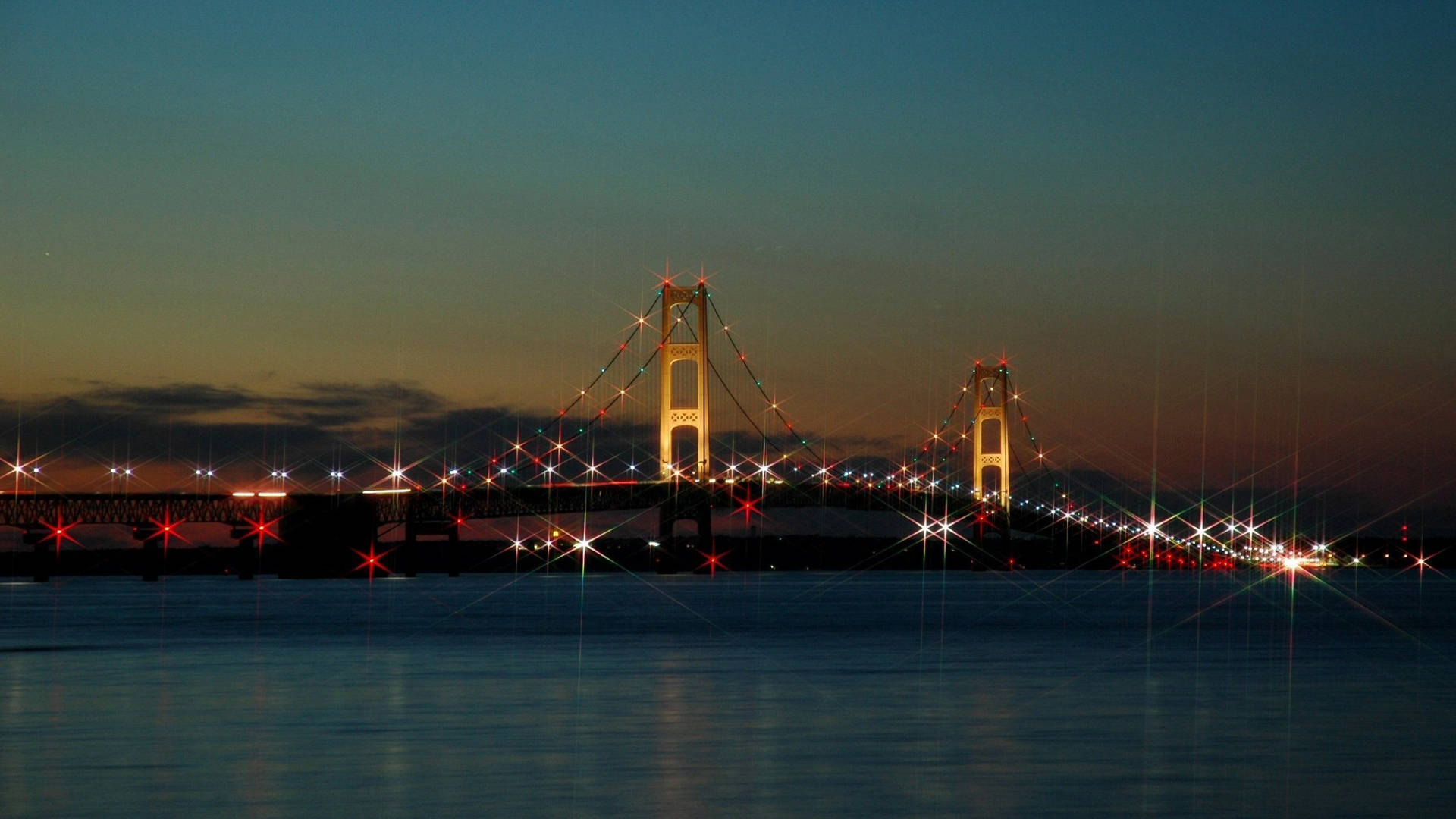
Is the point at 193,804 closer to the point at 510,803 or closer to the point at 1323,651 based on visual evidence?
the point at 510,803

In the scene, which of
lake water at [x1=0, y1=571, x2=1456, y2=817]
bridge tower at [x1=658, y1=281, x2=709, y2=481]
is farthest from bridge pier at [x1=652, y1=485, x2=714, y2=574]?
lake water at [x1=0, y1=571, x2=1456, y2=817]

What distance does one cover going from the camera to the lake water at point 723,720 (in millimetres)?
13898

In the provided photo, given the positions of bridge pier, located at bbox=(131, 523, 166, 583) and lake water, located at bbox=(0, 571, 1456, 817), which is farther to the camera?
bridge pier, located at bbox=(131, 523, 166, 583)

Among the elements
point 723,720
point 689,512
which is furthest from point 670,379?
point 723,720

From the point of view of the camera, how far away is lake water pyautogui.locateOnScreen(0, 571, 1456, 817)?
13.9 meters

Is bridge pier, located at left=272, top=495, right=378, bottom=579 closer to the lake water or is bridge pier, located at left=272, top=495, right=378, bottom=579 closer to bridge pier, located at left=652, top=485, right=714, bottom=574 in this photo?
bridge pier, located at left=652, top=485, right=714, bottom=574

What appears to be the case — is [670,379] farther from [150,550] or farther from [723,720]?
[723,720]

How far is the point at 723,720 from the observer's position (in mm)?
19766

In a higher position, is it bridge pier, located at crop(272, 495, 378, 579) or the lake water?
bridge pier, located at crop(272, 495, 378, 579)

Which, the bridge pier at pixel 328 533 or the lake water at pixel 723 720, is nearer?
the lake water at pixel 723 720

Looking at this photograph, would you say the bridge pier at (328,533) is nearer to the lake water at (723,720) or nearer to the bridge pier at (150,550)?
the bridge pier at (150,550)

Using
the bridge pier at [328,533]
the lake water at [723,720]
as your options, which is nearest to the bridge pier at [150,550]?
the bridge pier at [328,533]

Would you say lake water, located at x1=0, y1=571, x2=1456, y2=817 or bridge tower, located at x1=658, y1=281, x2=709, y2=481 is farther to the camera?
bridge tower, located at x1=658, y1=281, x2=709, y2=481

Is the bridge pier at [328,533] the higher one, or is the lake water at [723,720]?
the bridge pier at [328,533]
